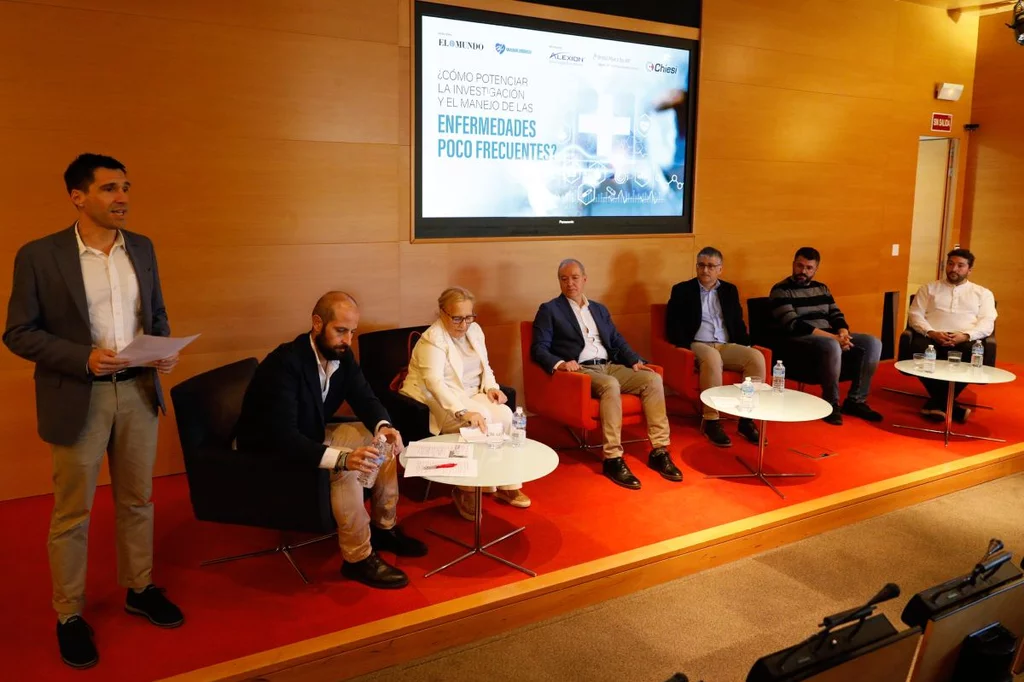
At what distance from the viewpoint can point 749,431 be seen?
539 centimetres

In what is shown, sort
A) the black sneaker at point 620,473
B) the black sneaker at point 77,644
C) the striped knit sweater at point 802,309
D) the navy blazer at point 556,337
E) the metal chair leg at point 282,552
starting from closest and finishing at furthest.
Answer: the black sneaker at point 77,644
the metal chair leg at point 282,552
the black sneaker at point 620,473
the navy blazer at point 556,337
the striped knit sweater at point 802,309

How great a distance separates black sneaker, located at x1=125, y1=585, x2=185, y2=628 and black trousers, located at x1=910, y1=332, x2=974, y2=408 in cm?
530

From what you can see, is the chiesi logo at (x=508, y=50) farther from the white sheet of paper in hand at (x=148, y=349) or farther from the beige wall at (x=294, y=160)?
the white sheet of paper in hand at (x=148, y=349)

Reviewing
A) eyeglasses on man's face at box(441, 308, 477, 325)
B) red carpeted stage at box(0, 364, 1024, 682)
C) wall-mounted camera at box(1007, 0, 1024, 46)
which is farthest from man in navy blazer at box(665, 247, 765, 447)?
wall-mounted camera at box(1007, 0, 1024, 46)

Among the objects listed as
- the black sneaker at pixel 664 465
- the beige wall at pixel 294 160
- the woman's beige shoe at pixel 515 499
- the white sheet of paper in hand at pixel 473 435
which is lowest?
the woman's beige shoe at pixel 515 499

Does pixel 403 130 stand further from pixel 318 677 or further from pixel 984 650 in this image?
pixel 984 650

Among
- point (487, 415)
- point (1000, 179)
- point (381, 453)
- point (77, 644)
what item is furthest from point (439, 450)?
point (1000, 179)

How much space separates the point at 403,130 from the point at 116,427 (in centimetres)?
270

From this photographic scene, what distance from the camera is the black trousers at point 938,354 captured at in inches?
235

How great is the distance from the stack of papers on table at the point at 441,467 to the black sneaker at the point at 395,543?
1.30ft

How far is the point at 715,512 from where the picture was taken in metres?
4.18

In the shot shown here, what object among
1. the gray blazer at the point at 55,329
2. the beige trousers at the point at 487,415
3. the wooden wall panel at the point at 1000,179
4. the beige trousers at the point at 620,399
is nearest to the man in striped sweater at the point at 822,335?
the beige trousers at the point at 620,399

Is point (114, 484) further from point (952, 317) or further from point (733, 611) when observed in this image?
point (952, 317)

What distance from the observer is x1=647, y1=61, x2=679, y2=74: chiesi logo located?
591cm
